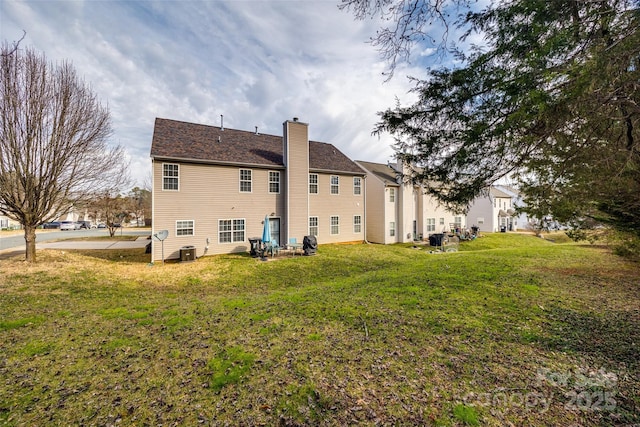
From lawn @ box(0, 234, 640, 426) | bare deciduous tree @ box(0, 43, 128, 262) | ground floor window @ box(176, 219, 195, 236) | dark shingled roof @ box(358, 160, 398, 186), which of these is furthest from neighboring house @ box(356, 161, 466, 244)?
bare deciduous tree @ box(0, 43, 128, 262)

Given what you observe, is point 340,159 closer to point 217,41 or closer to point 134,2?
point 217,41

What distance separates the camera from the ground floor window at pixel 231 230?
51.0 ft

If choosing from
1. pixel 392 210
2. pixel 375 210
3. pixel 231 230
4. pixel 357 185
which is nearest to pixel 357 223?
pixel 375 210

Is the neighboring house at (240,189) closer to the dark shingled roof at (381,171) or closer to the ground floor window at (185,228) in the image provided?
the ground floor window at (185,228)

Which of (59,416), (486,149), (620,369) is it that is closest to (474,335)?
(620,369)

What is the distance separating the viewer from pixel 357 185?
21266 millimetres

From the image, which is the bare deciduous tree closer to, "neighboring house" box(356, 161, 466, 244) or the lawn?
the lawn

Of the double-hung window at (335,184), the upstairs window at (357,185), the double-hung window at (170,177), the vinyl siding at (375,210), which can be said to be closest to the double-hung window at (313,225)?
the double-hung window at (335,184)

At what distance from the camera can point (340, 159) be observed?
21812mm

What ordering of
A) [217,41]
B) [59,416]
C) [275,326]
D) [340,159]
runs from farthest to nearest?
1. [340,159]
2. [217,41]
3. [275,326]
4. [59,416]

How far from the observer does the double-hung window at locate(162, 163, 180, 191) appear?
13898 mm

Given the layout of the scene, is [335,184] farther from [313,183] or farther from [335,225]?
[335,225]

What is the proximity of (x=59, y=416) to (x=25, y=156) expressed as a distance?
1321cm

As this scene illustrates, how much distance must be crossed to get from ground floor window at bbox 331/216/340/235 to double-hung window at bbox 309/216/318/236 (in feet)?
4.75
